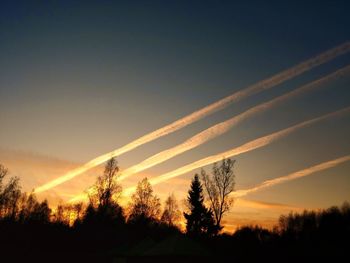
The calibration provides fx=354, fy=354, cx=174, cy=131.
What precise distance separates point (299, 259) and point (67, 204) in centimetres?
7764

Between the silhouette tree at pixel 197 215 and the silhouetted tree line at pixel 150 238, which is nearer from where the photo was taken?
the silhouetted tree line at pixel 150 238

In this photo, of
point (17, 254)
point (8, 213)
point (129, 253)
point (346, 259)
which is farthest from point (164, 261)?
point (8, 213)

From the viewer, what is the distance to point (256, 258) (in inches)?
1321

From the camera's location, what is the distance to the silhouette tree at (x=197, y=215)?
56.7 meters

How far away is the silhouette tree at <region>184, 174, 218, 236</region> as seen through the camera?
56734 mm

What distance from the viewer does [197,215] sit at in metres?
58.8

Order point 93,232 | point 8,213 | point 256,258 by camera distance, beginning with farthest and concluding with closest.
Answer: point 8,213, point 93,232, point 256,258

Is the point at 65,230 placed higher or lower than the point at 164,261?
higher

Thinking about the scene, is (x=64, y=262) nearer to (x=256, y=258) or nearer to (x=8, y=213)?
(x=256, y=258)

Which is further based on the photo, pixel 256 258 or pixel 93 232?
pixel 93 232

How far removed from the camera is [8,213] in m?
83.7

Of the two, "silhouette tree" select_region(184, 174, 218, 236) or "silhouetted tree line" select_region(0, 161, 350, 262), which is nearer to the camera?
"silhouetted tree line" select_region(0, 161, 350, 262)

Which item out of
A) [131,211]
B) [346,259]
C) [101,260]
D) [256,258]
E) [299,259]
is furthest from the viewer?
[131,211]

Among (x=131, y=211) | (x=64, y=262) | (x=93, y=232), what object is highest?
(x=131, y=211)
